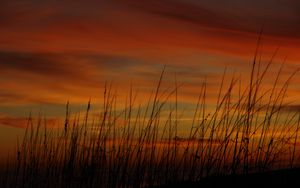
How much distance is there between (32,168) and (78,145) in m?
0.83

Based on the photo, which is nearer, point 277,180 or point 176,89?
point 277,180

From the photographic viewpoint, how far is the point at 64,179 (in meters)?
5.66

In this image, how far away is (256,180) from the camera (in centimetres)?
A: 449

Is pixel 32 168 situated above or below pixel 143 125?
below

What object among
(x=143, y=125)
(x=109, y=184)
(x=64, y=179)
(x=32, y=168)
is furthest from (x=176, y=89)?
(x=32, y=168)

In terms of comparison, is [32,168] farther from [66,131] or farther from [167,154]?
[167,154]

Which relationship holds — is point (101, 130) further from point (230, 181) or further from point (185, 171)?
point (230, 181)

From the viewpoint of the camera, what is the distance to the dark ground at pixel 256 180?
4.30 metres

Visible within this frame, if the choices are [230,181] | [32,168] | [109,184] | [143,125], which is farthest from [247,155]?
[32,168]

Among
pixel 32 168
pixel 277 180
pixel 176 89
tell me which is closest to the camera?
pixel 277 180

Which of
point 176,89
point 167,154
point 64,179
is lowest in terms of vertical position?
point 64,179

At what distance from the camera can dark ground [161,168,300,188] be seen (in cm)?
430

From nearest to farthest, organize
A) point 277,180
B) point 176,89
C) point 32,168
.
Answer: point 277,180, point 176,89, point 32,168

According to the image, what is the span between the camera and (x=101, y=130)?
557 cm
